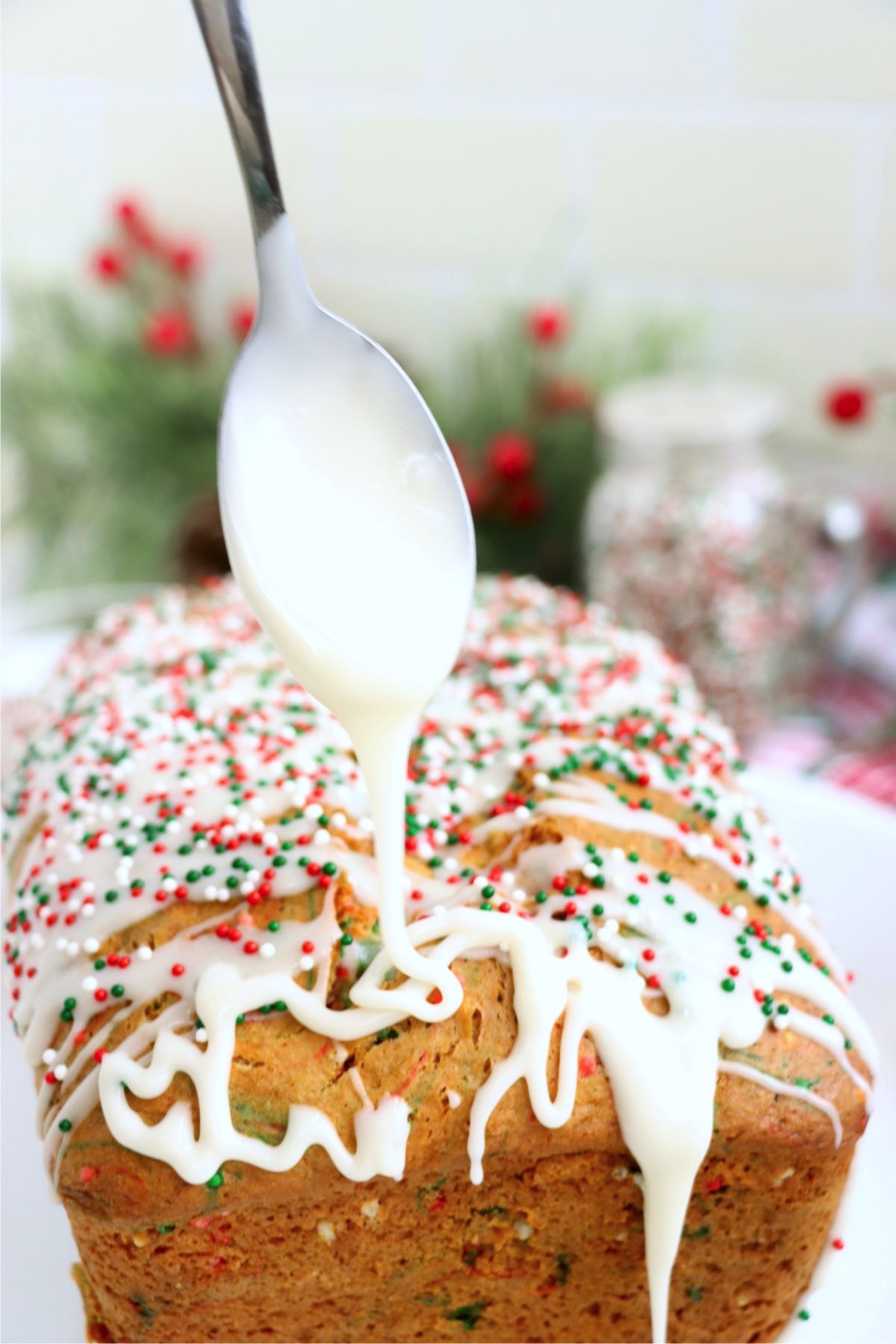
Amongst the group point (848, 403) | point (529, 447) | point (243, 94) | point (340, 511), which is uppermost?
point (243, 94)

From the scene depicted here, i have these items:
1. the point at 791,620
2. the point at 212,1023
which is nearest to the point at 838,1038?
the point at 212,1023

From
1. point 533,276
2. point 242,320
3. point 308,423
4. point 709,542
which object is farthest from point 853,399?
point 308,423

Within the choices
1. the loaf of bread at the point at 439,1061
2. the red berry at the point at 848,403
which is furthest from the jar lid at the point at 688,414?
the loaf of bread at the point at 439,1061

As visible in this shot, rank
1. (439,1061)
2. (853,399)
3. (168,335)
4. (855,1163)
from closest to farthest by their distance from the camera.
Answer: (439,1061)
(855,1163)
(853,399)
(168,335)

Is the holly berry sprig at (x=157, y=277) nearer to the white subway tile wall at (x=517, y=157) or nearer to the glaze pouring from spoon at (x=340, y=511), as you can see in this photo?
the white subway tile wall at (x=517, y=157)

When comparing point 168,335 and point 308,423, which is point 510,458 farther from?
point 308,423

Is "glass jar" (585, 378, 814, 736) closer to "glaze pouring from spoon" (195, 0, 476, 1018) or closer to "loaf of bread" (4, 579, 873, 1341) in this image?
"loaf of bread" (4, 579, 873, 1341)

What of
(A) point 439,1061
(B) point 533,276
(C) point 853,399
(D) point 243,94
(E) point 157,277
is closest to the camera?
(D) point 243,94
